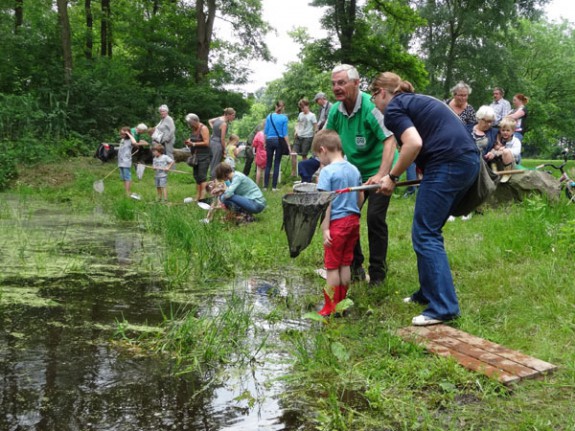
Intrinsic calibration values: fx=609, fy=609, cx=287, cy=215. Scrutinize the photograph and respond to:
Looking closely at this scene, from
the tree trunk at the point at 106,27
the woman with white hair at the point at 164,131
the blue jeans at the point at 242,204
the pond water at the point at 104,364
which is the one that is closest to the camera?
the pond water at the point at 104,364

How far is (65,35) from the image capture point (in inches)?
743

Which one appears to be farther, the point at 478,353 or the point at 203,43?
the point at 203,43

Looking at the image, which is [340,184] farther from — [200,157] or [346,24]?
[346,24]

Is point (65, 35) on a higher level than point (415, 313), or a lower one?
higher

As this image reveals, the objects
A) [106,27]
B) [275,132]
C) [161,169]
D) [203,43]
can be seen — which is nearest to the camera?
[161,169]

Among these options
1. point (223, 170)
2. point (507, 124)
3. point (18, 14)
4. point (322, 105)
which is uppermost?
point (18, 14)

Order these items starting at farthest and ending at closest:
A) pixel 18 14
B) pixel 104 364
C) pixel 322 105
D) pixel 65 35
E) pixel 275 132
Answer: pixel 18 14 < pixel 65 35 < pixel 275 132 < pixel 322 105 < pixel 104 364

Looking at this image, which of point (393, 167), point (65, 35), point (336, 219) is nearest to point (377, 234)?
point (336, 219)

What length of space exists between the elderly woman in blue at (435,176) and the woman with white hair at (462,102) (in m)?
4.23

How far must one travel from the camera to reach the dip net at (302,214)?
13.7ft

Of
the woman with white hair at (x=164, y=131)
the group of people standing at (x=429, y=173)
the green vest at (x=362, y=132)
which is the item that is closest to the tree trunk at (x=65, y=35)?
the woman with white hair at (x=164, y=131)

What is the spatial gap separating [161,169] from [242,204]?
3159 millimetres

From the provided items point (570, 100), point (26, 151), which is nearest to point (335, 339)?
point (26, 151)

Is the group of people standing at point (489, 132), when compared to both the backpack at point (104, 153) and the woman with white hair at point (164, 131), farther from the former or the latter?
the backpack at point (104, 153)
